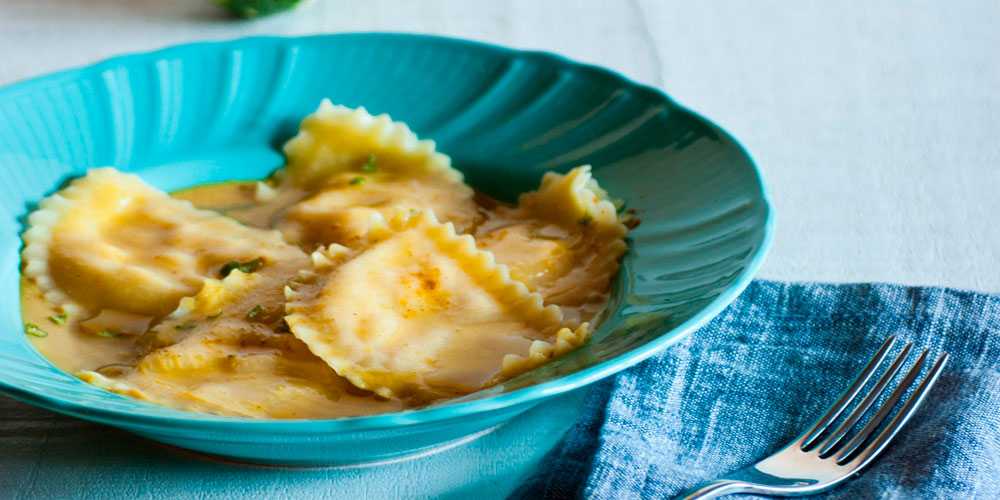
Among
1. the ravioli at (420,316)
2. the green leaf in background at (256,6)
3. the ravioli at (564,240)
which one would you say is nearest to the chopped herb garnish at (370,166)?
the ravioli at (564,240)

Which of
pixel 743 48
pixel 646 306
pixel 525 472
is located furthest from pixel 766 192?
pixel 743 48

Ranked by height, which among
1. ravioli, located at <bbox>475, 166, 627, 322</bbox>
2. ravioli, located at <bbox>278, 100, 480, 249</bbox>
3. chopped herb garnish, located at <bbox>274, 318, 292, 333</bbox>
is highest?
ravioli, located at <bbox>278, 100, 480, 249</bbox>

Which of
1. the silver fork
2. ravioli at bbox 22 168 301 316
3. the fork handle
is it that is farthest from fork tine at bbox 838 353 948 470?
ravioli at bbox 22 168 301 316

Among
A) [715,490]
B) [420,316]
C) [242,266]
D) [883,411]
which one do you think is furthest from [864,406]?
[242,266]

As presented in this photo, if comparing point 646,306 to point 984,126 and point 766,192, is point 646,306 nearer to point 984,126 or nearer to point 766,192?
point 766,192

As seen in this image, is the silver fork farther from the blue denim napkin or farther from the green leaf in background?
the green leaf in background

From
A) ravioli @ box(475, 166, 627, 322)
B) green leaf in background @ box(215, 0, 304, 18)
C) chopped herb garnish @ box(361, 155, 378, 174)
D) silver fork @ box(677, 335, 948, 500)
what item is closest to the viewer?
silver fork @ box(677, 335, 948, 500)

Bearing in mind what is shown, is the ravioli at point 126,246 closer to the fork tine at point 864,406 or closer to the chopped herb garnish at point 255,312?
the chopped herb garnish at point 255,312
